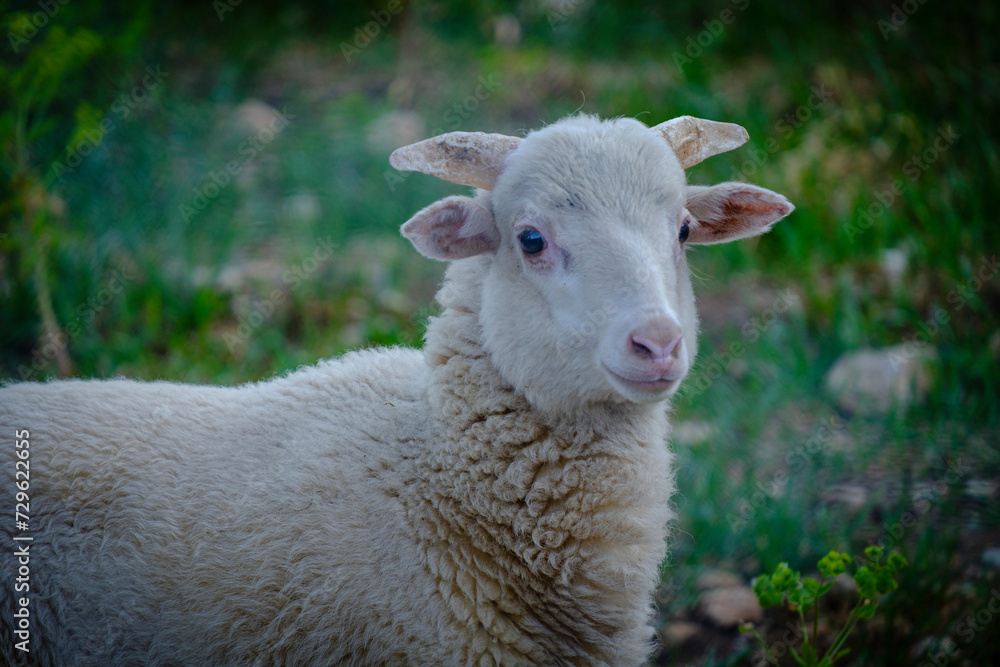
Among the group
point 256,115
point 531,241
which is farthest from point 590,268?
point 256,115

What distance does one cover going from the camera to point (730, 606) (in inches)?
138

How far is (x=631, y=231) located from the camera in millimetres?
2412

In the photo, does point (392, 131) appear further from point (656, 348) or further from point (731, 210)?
point (656, 348)

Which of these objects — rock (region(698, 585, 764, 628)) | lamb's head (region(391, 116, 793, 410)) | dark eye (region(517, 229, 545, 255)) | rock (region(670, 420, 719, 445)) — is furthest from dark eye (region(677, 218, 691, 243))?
rock (region(670, 420, 719, 445))

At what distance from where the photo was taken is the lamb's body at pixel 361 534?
7.61 feet

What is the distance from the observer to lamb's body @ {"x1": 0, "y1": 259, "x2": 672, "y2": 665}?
91.4 inches

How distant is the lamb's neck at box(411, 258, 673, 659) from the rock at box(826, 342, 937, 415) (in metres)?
2.61

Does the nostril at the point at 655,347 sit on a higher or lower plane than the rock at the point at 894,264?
higher

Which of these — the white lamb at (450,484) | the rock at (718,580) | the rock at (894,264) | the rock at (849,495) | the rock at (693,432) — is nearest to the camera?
the white lamb at (450,484)

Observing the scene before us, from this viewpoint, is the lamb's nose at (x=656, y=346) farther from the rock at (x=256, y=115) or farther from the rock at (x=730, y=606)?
the rock at (x=256, y=115)

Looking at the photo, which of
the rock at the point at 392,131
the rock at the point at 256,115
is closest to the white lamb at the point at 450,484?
the rock at the point at 392,131

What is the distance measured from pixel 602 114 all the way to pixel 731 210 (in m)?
4.22

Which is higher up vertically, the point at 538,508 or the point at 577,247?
the point at 577,247

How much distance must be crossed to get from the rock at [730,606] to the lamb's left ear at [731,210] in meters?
1.68
